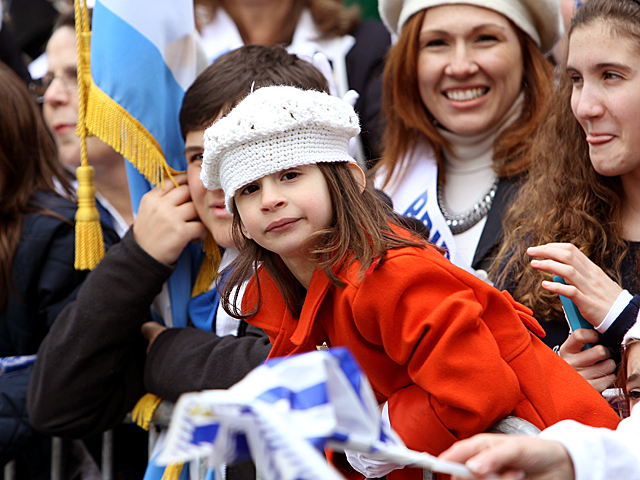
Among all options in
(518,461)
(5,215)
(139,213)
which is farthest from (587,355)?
(5,215)

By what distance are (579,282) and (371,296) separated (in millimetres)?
752

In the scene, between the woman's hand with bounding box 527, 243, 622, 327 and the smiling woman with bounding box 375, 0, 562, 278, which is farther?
the smiling woman with bounding box 375, 0, 562, 278

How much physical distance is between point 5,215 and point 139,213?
0.77 m

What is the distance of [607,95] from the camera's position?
250 centimetres

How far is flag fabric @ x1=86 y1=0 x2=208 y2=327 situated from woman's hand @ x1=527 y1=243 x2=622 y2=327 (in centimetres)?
152

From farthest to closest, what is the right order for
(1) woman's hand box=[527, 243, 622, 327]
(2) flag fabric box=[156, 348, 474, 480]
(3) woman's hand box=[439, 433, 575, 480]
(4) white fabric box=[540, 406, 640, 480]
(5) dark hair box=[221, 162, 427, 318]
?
1. (1) woman's hand box=[527, 243, 622, 327]
2. (5) dark hair box=[221, 162, 427, 318]
3. (4) white fabric box=[540, 406, 640, 480]
4. (3) woman's hand box=[439, 433, 575, 480]
5. (2) flag fabric box=[156, 348, 474, 480]

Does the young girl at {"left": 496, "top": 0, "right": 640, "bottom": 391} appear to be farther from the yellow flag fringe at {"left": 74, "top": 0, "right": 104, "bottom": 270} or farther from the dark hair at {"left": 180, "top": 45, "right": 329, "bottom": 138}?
the yellow flag fringe at {"left": 74, "top": 0, "right": 104, "bottom": 270}

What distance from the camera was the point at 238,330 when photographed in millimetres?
2846

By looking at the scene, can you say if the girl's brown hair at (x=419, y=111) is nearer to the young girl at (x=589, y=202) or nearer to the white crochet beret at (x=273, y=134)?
the young girl at (x=589, y=202)

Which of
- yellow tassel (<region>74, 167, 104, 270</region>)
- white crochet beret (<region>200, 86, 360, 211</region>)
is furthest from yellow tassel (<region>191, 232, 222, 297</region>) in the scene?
white crochet beret (<region>200, 86, 360, 211</region>)

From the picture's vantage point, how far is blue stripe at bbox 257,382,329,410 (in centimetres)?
124

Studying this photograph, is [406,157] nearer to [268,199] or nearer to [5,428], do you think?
[268,199]

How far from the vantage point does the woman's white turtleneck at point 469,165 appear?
329 cm

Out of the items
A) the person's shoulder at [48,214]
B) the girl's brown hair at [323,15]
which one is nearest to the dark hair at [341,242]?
the person's shoulder at [48,214]
